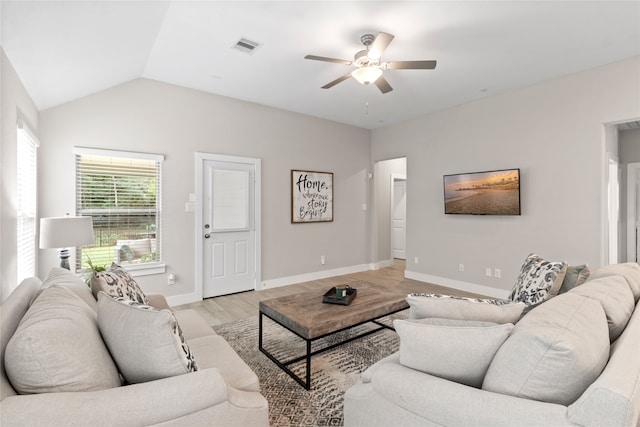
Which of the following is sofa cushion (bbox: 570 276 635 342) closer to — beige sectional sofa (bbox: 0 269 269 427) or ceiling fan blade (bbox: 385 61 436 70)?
beige sectional sofa (bbox: 0 269 269 427)

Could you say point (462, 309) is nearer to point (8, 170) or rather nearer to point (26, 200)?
point (8, 170)

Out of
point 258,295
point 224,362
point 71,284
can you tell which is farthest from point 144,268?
point 224,362

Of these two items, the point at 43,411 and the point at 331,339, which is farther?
the point at 331,339

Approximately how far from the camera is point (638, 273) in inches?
78.0

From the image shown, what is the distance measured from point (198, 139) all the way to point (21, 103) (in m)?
1.88

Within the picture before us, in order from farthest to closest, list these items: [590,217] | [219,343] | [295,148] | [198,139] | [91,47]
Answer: [295,148] → [198,139] → [590,217] → [91,47] → [219,343]

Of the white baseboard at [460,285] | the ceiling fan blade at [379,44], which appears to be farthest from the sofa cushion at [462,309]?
the white baseboard at [460,285]

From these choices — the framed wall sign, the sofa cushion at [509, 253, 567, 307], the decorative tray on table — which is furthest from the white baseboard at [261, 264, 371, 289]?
the sofa cushion at [509, 253, 567, 307]

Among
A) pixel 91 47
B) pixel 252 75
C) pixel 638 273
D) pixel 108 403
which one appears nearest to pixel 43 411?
pixel 108 403

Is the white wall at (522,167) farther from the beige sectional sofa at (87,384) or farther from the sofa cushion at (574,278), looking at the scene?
the beige sectional sofa at (87,384)

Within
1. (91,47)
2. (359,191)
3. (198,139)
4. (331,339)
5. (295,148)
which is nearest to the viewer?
(91,47)

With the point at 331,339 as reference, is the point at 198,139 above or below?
above

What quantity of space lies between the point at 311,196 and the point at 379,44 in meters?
3.12

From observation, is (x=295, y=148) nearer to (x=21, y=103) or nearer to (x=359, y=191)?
(x=359, y=191)
